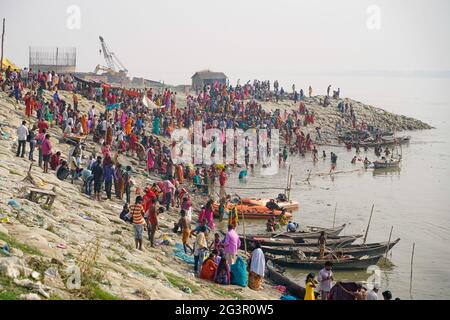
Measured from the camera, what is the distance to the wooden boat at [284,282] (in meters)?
18.0

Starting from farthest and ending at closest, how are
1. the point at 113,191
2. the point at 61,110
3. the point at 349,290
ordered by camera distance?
the point at 61,110 → the point at 113,191 → the point at 349,290

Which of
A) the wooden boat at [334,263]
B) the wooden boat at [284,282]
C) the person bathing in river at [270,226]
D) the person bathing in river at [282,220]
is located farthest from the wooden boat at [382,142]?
the wooden boat at [284,282]

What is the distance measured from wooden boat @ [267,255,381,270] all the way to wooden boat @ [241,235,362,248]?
1.28 meters

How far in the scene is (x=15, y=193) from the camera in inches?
674

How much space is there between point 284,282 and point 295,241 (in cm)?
471

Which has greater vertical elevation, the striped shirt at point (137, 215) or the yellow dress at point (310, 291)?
the striped shirt at point (137, 215)

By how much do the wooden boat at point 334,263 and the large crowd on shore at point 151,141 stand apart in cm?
220

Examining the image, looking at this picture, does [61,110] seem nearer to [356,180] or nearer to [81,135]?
[81,135]

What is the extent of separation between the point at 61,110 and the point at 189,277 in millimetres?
18411

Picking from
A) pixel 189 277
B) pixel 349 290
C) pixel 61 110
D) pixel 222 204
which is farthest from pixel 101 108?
pixel 349 290

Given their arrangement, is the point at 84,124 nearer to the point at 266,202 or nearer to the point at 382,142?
the point at 266,202

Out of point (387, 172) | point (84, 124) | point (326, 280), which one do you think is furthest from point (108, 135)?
point (387, 172)

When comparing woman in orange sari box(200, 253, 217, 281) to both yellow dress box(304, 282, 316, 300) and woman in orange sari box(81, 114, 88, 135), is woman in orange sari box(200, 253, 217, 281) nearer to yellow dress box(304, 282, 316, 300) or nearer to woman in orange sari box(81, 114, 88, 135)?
yellow dress box(304, 282, 316, 300)

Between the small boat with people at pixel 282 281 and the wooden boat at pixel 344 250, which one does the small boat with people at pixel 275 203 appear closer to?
the wooden boat at pixel 344 250
